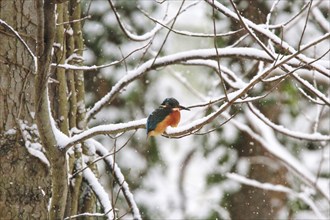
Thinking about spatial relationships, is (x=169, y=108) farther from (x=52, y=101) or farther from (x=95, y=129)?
(x=52, y=101)

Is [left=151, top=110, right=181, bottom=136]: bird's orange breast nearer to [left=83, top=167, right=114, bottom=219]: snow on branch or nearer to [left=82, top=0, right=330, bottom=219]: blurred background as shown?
[left=83, top=167, right=114, bottom=219]: snow on branch

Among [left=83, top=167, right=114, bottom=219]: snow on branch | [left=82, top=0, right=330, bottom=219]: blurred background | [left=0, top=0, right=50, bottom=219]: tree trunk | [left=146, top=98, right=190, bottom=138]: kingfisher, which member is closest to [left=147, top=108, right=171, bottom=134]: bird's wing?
[left=146, top=98, right=190, bottom=138]: kingfisher

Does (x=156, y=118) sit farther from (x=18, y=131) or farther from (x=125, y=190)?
(x=125, y=190)

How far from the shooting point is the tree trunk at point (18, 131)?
343 cm

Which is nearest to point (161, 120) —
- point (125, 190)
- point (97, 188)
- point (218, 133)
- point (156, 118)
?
point (156, 118)

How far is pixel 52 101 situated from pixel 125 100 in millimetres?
4310

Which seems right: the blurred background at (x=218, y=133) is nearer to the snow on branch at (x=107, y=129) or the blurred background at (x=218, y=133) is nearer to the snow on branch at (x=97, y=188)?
the snow on branch at (x=97, y=188)

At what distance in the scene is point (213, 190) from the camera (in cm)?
914

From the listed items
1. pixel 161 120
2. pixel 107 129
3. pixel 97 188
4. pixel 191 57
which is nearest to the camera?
pixel 161 120

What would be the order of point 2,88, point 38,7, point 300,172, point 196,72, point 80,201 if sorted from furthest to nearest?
point 196,72, point 300,172, point 80,201, point 2,88, point 38,7

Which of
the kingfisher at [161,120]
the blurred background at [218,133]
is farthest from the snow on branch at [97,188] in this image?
the blurred background at [218,133]

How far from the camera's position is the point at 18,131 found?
349cm

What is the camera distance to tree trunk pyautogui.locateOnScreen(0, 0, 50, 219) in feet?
11.3

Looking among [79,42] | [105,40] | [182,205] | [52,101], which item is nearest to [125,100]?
[105,40]
